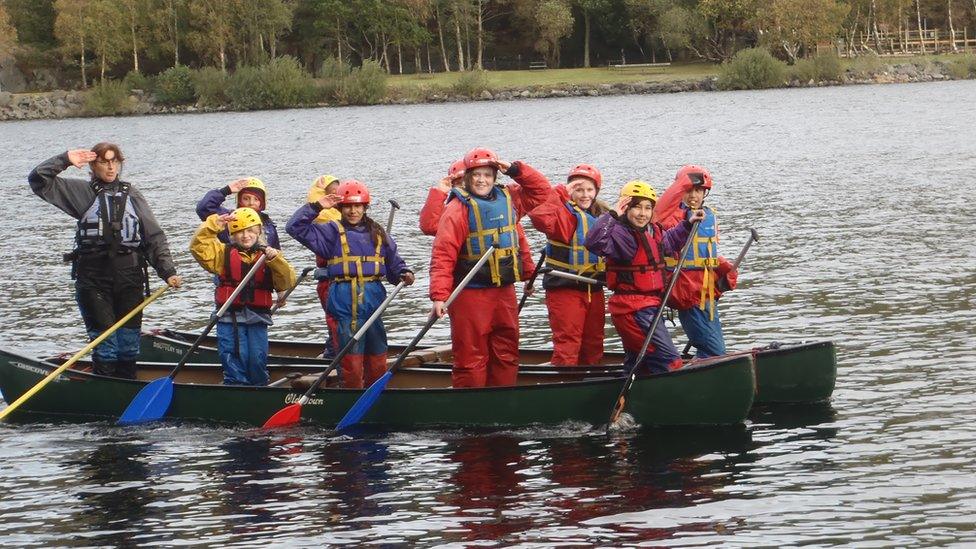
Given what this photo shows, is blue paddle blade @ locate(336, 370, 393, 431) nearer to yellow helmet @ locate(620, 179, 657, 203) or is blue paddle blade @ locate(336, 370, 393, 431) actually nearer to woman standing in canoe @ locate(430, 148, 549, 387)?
woman standing in canoe @ locate(430, 148, 549, 387)

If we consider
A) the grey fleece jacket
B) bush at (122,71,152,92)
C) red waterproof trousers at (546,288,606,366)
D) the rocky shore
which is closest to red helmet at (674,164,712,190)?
red waterproof trousers at (546,288,606,366)

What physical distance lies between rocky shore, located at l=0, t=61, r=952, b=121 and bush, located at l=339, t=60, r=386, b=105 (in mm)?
1153

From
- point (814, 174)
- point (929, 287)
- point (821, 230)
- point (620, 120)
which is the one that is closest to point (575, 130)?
point (620, 120)

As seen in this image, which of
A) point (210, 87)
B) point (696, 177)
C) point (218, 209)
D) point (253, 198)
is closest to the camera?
point (696, 177)

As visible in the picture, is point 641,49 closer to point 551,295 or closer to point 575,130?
point 575,130

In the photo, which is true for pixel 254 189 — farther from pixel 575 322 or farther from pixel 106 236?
pixel 575 322

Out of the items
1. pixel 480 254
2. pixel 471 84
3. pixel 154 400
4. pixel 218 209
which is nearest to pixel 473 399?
pixel 480 254

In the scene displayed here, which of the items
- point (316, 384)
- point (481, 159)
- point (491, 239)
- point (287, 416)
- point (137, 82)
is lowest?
point (287, 416)

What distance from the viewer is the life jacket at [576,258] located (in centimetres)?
1337

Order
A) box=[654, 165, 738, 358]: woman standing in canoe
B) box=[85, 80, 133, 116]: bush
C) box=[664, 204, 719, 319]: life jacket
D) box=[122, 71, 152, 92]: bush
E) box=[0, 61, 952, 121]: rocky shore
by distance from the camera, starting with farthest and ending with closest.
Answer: box=[122, 71, 152, 92]: bush → box=[85, 80, 133, 116]: bush → box=[0, 61, 952, 121]: rocky shore → box=[664, 204, 719, 319]: life jacket → box=[654, 165, 738, 358]: woman standing in canoe

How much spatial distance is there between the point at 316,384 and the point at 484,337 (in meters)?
1.64

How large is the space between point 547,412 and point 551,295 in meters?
1.28

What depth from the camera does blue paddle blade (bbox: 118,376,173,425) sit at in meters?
13.7

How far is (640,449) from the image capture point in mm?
12195
